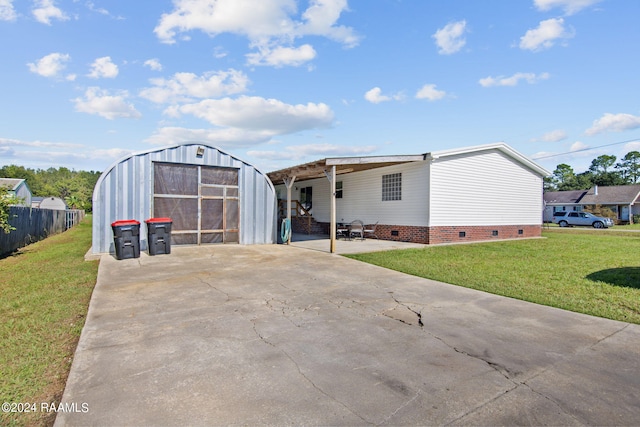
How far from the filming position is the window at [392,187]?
13.8 m

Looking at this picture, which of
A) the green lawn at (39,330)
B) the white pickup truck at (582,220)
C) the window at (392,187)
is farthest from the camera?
the white pickup truck at (582,220)

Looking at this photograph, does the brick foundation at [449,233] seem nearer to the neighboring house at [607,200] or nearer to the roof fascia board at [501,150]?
the roof fascia board at [501,150]

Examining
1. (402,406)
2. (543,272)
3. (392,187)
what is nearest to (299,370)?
(402,406)

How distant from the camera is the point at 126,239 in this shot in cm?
895

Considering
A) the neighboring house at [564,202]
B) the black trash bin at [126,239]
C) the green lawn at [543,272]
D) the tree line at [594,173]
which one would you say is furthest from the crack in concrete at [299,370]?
the tree line at [594,173]

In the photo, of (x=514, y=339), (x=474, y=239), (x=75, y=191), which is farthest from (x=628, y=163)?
(x=75, y=191)

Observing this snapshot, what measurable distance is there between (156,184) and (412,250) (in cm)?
879

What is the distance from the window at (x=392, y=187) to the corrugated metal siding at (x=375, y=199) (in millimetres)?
175

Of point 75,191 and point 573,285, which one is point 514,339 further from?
point 75,191

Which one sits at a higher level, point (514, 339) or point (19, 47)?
point (19, 47)

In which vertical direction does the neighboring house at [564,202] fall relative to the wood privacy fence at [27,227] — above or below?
above

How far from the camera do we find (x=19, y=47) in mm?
7660

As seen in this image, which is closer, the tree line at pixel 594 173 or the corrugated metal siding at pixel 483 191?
the corrugated metal siding at pixel 483 191

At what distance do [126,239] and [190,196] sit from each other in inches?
111
